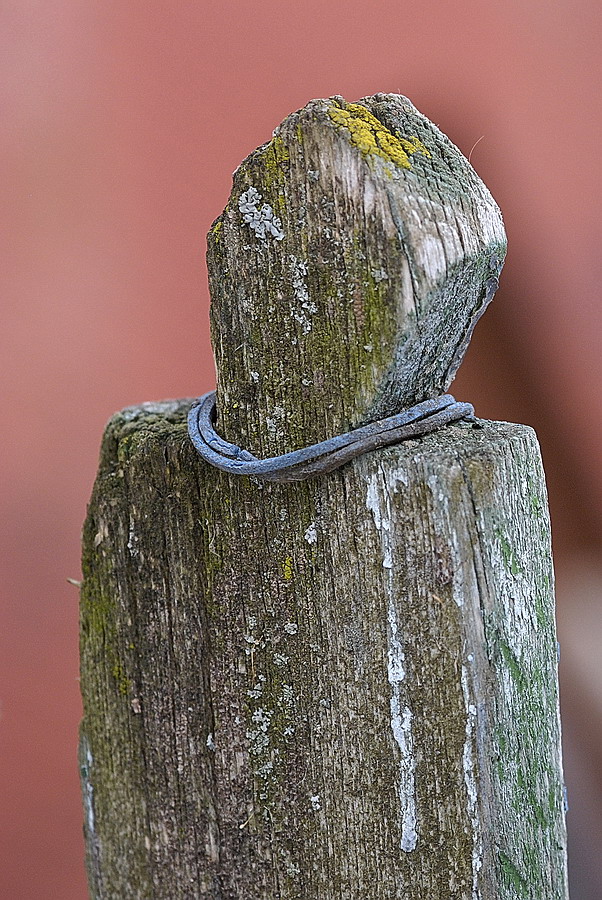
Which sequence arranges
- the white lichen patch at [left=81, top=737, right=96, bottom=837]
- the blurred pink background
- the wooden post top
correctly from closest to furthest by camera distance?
1. the wooden post top
2. the white lichen patch at [left=81, top=737, right=96, bottom=837]
3. the blurred pink background

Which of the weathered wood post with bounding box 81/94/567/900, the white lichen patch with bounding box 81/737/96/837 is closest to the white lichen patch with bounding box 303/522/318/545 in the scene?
the weathered wood post with bounding box 81/94/567/900

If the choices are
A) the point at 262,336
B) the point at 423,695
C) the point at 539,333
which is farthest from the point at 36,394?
the point at 423,695

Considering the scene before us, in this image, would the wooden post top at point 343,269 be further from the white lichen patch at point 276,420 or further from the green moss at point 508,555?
the green moss at point 508,555

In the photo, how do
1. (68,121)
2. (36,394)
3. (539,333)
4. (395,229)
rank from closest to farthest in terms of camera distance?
(395,229) < (539,333) < (68,121) < (36,394)

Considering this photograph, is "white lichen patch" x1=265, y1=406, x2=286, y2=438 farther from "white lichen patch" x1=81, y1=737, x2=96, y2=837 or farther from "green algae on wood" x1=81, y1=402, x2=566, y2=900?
"white lichen patch" x1=81, y1=737, x2=96, y2=837

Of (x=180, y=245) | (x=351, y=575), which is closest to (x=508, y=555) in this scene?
(x=351, y=575)

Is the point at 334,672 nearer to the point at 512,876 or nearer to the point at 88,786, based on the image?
the point at 512,876

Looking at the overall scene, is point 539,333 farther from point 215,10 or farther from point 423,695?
point 423,695
